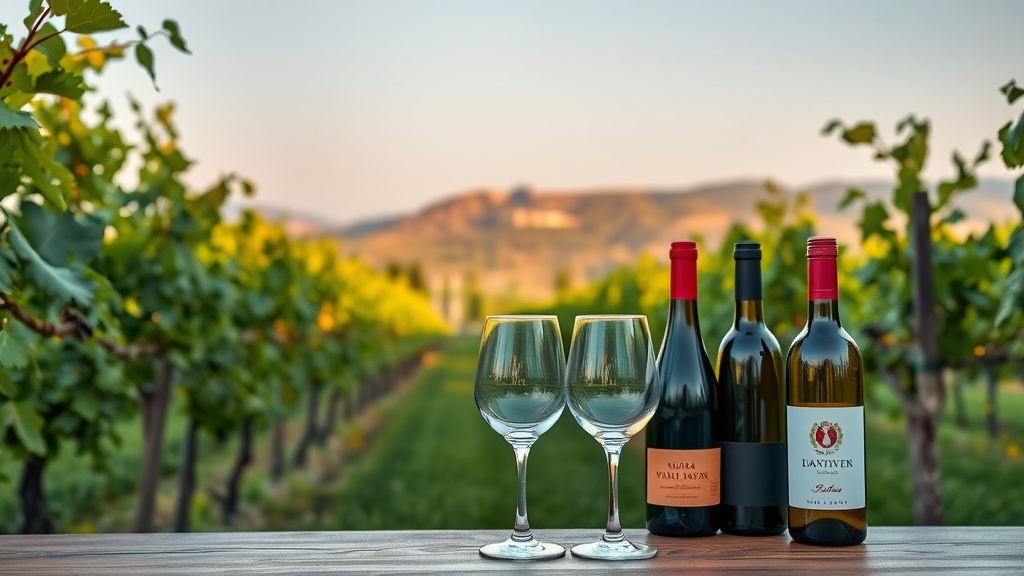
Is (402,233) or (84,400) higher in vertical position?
(402,233)

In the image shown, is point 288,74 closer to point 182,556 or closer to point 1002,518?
point 1002,518

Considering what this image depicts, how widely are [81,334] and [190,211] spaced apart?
75.0 inches

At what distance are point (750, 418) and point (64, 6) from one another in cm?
110

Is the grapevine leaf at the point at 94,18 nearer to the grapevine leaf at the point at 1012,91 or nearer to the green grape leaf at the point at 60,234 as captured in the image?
the green grape leaf at the point at 60,234

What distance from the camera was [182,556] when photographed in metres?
1.34

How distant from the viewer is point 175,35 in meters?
1.70

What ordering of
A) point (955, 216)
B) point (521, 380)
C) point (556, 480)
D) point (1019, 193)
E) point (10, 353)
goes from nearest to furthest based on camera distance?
point (521, 380), point (10, 353), point (1019, 193), point (955, 216), point (556, 480)

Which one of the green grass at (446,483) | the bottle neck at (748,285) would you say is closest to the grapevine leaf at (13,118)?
the bottle neck at (748,285)

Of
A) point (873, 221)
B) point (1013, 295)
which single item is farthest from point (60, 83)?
point (873, 221)

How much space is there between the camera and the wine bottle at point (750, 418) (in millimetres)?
1430

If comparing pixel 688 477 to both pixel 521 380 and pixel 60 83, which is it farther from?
pixel 60 83

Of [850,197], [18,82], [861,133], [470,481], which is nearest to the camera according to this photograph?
[18,82]

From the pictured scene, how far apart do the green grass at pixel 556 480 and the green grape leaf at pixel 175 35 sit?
494 centimetres

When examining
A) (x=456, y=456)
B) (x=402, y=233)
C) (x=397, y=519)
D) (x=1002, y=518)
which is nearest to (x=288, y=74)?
(x=402, y=233)
